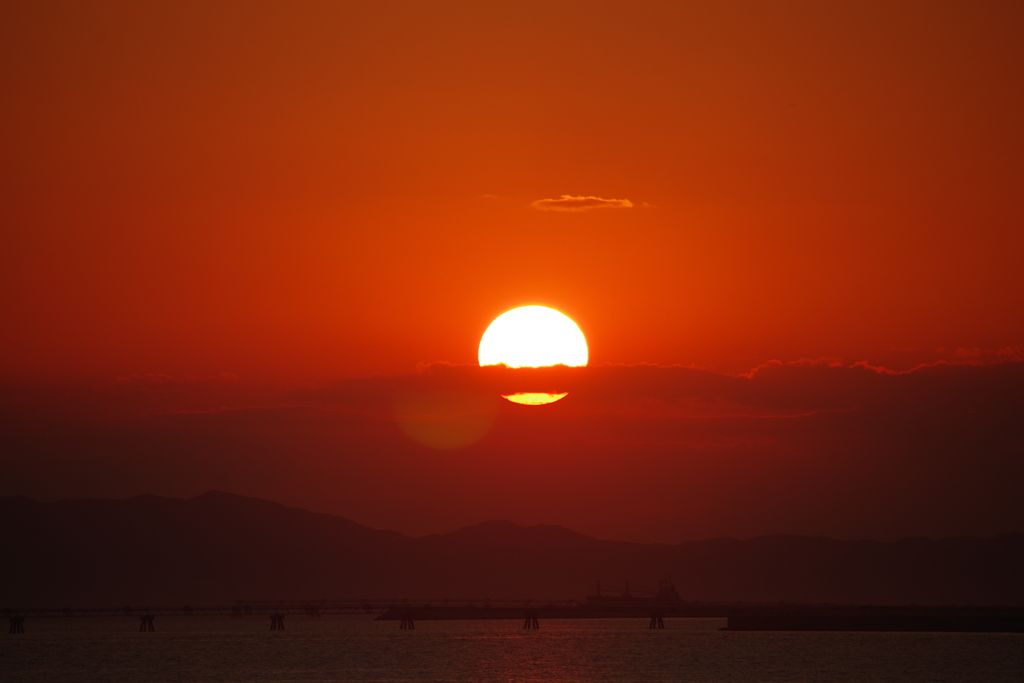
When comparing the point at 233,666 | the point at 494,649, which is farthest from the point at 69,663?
the point at 494,649

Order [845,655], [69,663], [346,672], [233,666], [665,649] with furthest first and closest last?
[665,649] < [845,655] < [69,663] < [233,666] < [346,672]

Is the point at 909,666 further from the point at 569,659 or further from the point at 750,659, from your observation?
the point at 569,659

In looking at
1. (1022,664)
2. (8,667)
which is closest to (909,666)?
(1022,664)

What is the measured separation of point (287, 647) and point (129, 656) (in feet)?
96.7

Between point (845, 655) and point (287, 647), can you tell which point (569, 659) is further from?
point (287, 647)

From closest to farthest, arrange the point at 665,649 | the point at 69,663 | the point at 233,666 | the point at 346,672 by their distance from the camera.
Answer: the point at 346,672
the point at 233,666
the point at 69,663
the point at 665,649

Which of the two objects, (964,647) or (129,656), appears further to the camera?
(964,647)

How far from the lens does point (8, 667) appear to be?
145875 mm

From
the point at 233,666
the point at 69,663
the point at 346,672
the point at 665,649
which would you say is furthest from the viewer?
the point at 665,649

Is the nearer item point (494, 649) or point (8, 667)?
point (8, 667)

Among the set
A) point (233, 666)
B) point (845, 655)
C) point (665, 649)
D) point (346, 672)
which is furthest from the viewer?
point (665, 649)

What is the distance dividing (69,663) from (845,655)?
109 meters

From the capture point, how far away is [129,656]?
6678 inches

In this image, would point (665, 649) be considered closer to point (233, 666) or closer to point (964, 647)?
point (964, 647)
